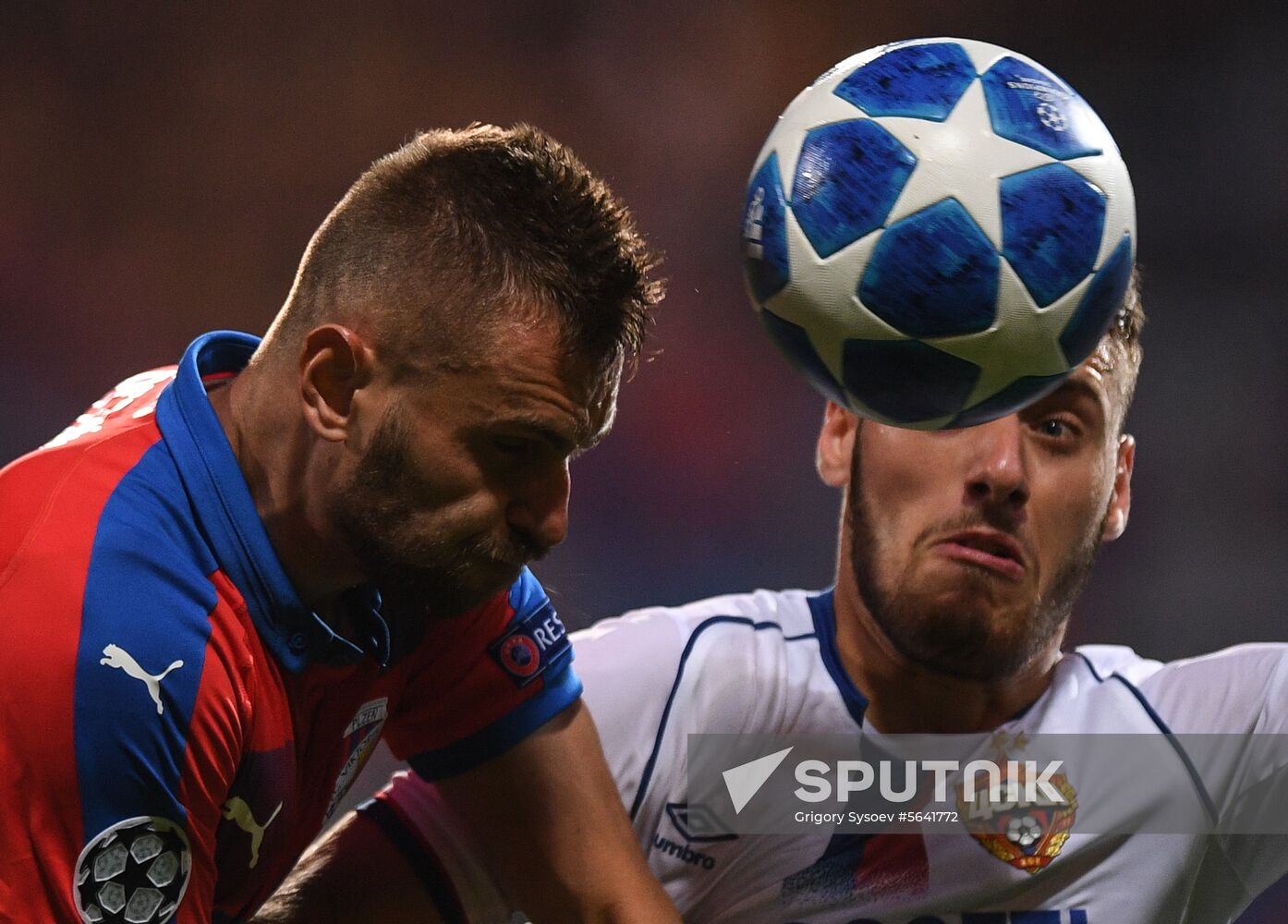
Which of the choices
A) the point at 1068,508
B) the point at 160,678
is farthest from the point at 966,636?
the point at 160,678

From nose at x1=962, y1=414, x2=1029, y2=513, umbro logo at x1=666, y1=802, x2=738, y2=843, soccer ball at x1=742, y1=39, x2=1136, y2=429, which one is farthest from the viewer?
umbro logo at x1=666, y1=802, x2=738, y2=843

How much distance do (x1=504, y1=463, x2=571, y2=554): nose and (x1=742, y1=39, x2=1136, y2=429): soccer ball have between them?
45 cm

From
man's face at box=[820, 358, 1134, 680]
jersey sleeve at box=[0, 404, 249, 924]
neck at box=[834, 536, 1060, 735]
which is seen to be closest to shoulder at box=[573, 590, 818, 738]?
neck at box=[834, 536, 1060, 735]

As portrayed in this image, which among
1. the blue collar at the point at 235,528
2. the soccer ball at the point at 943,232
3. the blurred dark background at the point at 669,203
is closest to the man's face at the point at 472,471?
the blue collar at the point at 235,528

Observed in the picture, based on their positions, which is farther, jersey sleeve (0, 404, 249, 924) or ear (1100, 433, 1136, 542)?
ear (1100, 433, 1136, 542)

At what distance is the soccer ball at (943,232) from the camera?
7.14ft

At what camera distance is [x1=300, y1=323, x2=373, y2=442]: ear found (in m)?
2.26

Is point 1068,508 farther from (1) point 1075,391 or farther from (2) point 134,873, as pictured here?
(2) point 134,873

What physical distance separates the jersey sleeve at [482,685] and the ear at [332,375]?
20.5 inches

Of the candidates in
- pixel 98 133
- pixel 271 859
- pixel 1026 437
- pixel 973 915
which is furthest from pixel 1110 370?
pixel 98 133

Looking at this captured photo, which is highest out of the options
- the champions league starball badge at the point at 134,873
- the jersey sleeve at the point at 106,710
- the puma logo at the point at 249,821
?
the jersey sleeve at the point at 106,710

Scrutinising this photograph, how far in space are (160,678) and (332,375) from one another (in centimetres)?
52

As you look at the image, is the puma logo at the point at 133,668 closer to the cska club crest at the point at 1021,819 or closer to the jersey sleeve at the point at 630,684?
the jersey sleeve at the point at 630,684

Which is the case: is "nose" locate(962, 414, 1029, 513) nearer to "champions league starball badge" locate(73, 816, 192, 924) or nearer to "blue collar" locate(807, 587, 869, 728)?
"blue collar" locate(807, 587, 869, 728)
